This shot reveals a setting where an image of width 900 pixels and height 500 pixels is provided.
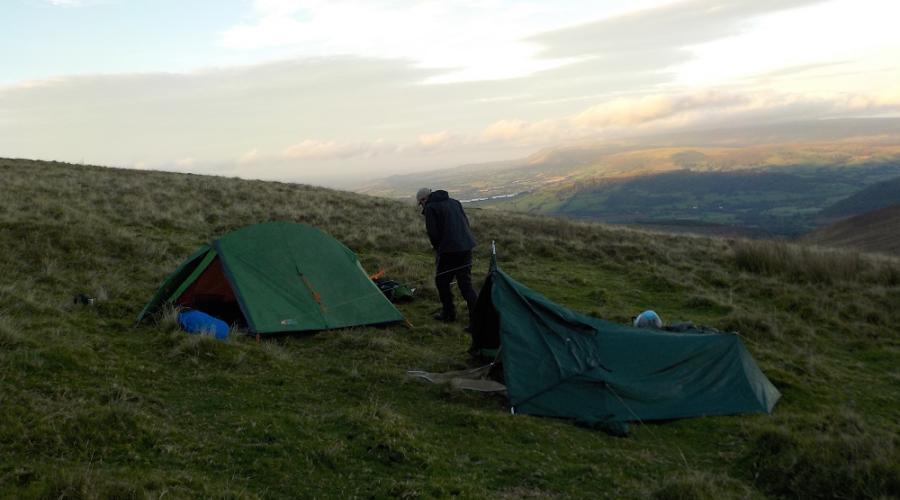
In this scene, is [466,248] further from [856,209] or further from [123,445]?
[856,209]

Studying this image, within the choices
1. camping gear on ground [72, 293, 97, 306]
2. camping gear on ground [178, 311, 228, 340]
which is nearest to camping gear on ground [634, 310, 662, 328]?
camping gear on ground [178, 311, 228, 340]

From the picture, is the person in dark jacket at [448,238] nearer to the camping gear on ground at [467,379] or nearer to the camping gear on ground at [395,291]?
the camping gear on ground at [395,291]

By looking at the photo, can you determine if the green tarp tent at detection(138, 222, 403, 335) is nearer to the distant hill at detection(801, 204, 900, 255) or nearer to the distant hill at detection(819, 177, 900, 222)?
the distant hill at detection(801, 204, 900, 255)

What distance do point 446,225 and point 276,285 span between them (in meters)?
2.77

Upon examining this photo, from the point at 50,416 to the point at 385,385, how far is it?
11.3 ft

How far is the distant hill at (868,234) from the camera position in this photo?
31203 mm

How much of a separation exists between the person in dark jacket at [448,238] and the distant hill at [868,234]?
2315cm

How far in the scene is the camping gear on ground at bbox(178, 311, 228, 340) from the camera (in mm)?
8789

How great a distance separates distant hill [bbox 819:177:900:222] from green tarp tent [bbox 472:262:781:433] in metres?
95.5

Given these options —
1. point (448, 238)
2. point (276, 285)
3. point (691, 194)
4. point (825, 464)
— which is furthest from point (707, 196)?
point (825, 464)

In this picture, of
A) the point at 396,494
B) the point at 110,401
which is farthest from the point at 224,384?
the point at 396,494

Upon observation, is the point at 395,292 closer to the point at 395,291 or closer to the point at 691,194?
the point at 395,291

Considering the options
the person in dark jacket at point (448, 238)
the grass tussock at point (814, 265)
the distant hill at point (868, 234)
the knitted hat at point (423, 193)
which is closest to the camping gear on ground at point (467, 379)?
the person in dark jacket at point (448, 238)

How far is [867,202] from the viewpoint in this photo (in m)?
101
